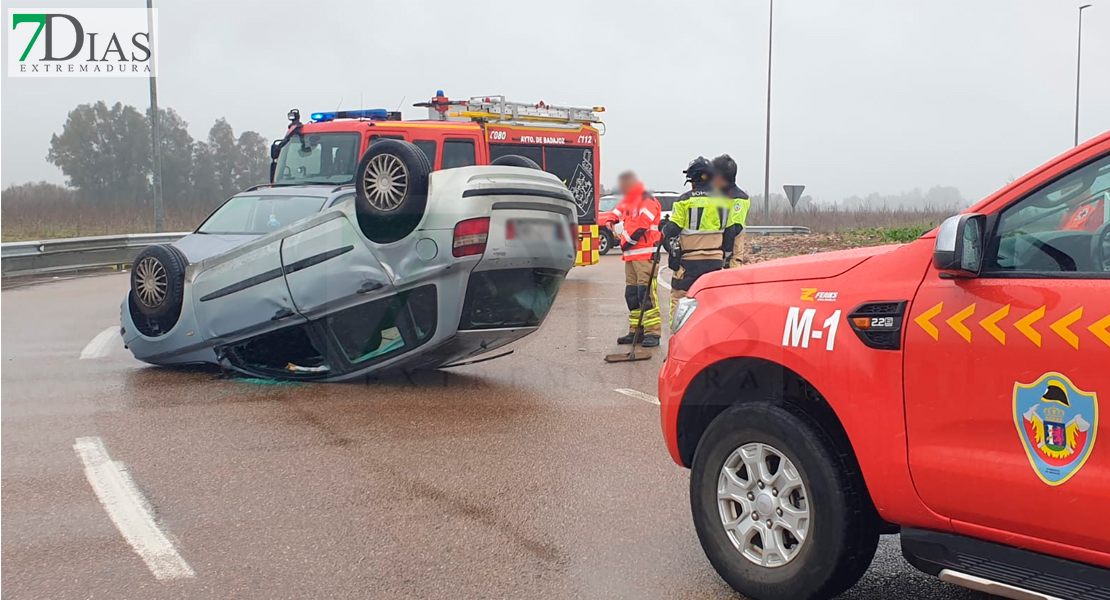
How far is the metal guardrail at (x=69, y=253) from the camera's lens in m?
19.7

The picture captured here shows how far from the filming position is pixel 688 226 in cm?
948

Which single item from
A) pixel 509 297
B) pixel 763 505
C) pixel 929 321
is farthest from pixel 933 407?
pixel 509 297

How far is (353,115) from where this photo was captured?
542 inches

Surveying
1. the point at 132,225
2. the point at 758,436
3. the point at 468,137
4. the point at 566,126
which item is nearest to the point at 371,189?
the point at 758,436

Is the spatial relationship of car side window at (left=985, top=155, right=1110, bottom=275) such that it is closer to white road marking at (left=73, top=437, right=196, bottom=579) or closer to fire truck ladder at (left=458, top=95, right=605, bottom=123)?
white road marking at (left=73, top=437, right=196, bottom=579)

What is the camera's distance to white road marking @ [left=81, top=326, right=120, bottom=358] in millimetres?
10414

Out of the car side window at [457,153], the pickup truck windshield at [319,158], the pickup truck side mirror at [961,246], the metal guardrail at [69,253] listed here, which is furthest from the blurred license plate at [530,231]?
the metal guardrail at [69,253]

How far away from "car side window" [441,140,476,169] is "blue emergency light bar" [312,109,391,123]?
932mm

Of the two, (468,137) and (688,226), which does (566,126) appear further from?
(688,226)

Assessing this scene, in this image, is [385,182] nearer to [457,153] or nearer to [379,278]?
[379,278]

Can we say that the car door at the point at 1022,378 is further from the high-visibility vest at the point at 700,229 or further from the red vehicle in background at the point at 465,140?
the red vehicle in background at the point at 465,140

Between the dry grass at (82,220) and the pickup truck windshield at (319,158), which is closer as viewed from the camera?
the pickup truck windshield at (319,158)

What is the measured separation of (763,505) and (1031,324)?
3.96ft

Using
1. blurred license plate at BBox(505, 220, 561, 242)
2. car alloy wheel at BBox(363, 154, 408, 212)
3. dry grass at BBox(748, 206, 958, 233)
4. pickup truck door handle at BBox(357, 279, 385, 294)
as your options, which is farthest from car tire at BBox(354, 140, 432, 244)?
dry grass at BBox(748, 206, 958, 233)
